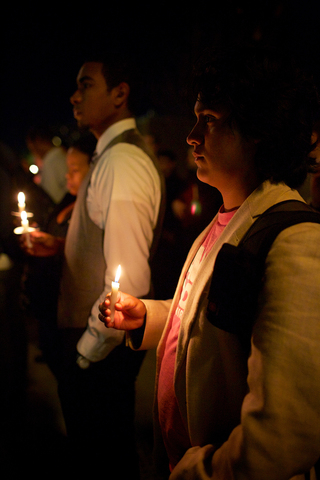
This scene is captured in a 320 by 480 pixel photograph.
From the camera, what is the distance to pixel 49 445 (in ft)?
9.07

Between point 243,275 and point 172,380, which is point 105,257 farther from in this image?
point 243,275

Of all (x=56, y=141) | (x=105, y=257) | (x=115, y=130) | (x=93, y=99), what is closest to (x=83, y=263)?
(x=105, y=257)

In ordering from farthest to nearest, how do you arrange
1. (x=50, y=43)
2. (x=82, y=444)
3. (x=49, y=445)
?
(x=50, y=43)
(x=49, y=445)
(x=82, y=444)

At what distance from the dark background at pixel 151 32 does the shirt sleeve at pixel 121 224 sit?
27.1 inches

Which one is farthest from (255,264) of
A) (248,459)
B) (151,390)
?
(151,390)

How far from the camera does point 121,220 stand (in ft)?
6.44

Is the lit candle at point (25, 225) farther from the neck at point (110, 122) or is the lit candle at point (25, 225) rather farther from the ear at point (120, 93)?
the ear at point (120, 93)

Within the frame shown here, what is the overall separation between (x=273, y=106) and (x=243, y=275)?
0.54 meters

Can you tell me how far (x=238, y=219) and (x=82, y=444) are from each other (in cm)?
214

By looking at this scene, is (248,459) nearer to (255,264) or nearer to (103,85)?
(255,264)

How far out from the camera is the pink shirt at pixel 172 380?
4.28 feet

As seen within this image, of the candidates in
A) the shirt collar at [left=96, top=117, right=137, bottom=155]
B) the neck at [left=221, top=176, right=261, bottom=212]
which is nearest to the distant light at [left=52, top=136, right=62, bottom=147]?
the shirt collar at [left=96, top=117, right=137, bottom=155]

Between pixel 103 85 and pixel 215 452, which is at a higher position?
pixel 103 85

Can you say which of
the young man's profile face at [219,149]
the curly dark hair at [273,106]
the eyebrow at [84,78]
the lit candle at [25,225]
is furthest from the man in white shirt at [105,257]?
the curly dark hair at [273,106]
